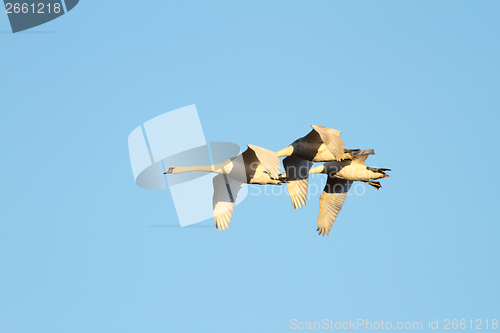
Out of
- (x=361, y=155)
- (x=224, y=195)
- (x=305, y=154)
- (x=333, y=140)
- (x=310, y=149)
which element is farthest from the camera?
(x=361, y=155)

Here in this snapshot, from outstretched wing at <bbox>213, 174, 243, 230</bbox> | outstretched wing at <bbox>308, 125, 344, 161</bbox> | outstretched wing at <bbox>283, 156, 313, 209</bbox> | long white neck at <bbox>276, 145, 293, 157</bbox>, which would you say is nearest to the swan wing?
outstretched wing at <bbox>283, 156, 313, 209</bbox>

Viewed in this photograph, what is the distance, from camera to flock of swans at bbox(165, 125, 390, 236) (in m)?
23.5

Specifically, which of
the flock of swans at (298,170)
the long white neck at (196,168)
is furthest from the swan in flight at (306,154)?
the long white neck at (196,168)

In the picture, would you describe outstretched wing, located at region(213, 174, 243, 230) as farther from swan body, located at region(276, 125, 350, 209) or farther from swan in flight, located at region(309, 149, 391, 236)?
swan in flight, located at region(309, 149, 391, 236)

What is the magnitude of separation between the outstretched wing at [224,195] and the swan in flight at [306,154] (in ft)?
6.62

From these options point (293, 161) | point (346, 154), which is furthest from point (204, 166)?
point (346, 154)

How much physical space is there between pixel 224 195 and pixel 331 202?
451cm

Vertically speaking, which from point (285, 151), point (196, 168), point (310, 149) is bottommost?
point (196, 168)

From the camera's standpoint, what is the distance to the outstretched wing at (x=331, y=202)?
A: 2819 centimetres

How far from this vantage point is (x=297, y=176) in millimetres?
25672

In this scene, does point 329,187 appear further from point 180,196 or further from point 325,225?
point 180,196

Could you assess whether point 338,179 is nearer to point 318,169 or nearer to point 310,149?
point 318,169

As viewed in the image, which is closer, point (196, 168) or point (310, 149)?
point (310, 149)

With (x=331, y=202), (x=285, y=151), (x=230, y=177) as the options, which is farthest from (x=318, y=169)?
(x=230, y=177)
